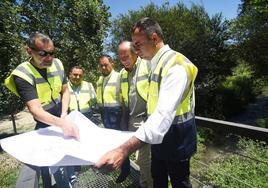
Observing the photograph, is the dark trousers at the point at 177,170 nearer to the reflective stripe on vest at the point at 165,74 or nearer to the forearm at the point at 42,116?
the reflective stripe on vest at the point at 165,74

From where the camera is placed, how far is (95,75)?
1432 centimetres

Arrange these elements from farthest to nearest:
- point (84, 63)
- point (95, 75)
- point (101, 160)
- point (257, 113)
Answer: point (257, 113)
point (84, 63)
point (95, 75)
point (101, 160)

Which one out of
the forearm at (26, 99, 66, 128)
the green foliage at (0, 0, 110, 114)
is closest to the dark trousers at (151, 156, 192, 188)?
the forearm at (26, 99, 66, 128)

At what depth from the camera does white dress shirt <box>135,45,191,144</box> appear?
5.33ft

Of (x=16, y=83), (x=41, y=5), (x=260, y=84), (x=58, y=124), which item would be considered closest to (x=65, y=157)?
(x=58, y=124)

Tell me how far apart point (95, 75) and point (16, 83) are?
460 inches

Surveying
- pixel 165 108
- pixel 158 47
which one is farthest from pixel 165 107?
pixel 158 47

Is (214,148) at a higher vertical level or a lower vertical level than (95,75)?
lower

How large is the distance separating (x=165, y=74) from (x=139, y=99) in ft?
5.08

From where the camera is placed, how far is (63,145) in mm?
1932

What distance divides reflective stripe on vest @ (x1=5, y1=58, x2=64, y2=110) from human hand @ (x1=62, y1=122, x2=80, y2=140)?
0.73 m

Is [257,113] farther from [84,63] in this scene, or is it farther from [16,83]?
[16,83]

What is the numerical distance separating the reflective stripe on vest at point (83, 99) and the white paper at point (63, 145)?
103 inches

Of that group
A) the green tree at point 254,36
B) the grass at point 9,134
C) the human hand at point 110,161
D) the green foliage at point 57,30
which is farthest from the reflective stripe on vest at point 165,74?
the green tree at point 254,36
